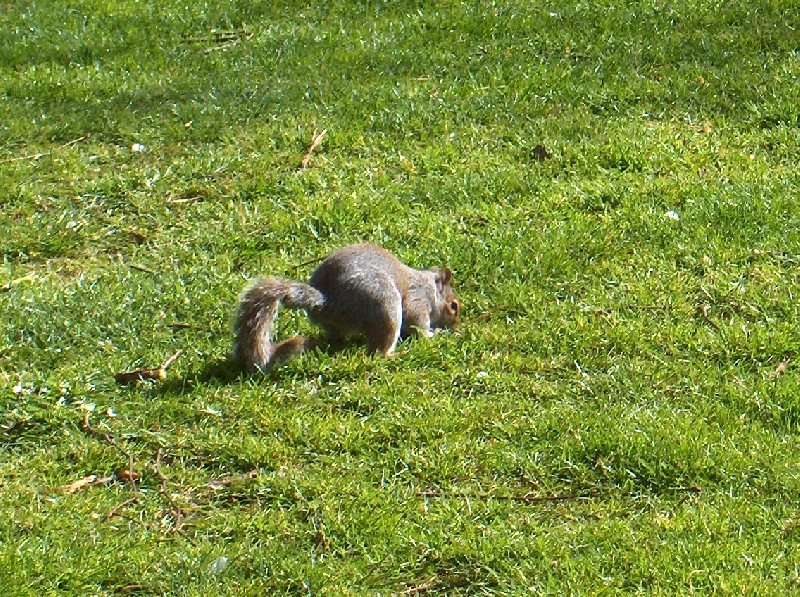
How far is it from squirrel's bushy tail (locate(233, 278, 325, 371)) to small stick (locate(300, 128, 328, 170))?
210 centimetres

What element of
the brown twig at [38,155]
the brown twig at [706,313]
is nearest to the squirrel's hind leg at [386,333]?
the brown twig at [706,313]

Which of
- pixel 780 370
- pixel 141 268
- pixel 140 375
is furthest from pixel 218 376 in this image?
pixel 780 370

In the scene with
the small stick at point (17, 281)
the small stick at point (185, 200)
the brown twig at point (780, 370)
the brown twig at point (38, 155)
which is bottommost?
the small stick at point (17, 281)

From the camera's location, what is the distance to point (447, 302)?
547cm

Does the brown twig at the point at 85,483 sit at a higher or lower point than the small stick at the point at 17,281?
higher

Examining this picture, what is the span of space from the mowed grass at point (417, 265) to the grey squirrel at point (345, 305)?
12 centimetres

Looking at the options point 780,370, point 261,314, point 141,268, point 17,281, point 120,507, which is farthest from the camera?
point 141,268

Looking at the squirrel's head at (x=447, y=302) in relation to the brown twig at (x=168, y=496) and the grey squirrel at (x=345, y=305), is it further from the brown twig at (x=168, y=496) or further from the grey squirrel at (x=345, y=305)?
the brown twig at (x=168, y=496)

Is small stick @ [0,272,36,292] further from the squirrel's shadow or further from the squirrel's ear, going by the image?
the squirrel's ear

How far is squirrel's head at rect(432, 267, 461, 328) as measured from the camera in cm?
546

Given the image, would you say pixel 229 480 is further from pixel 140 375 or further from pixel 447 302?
pixel 447 302

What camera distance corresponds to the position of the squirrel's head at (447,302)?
5.46m

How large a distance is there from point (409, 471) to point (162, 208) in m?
2.79

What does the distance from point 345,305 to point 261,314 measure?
0.39 meters
